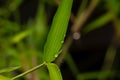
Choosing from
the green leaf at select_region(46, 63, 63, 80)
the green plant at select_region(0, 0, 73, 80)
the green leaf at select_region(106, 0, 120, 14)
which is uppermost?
the green leaf at select_region(106, 0, 120, 14)

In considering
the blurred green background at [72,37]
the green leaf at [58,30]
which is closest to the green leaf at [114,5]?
the blurred green background at [72,37]

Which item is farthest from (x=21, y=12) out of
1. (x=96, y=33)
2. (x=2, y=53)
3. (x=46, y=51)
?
(x=46, y=51)

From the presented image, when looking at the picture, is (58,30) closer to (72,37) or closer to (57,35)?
(57,35)

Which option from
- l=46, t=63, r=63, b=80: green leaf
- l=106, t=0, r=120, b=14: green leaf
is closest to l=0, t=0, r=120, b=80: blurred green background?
l=106, t=0, r=120, b=14: green leaf

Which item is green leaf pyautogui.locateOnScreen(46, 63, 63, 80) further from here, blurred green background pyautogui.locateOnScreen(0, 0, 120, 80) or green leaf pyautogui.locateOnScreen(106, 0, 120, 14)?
green leaf pyautogui.locateOnScreen(106, 0, 120, 14)

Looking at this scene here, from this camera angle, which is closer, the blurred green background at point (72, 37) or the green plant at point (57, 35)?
the green plant at point (57, 35)

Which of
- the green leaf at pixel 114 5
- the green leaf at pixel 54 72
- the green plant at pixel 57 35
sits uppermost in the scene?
the green leaf at pixel 114 5

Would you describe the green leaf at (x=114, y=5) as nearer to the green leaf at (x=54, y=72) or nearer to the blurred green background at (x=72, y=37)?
the blurred green background at (x=72, y=37)

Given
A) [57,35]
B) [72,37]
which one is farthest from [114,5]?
[57,35]
